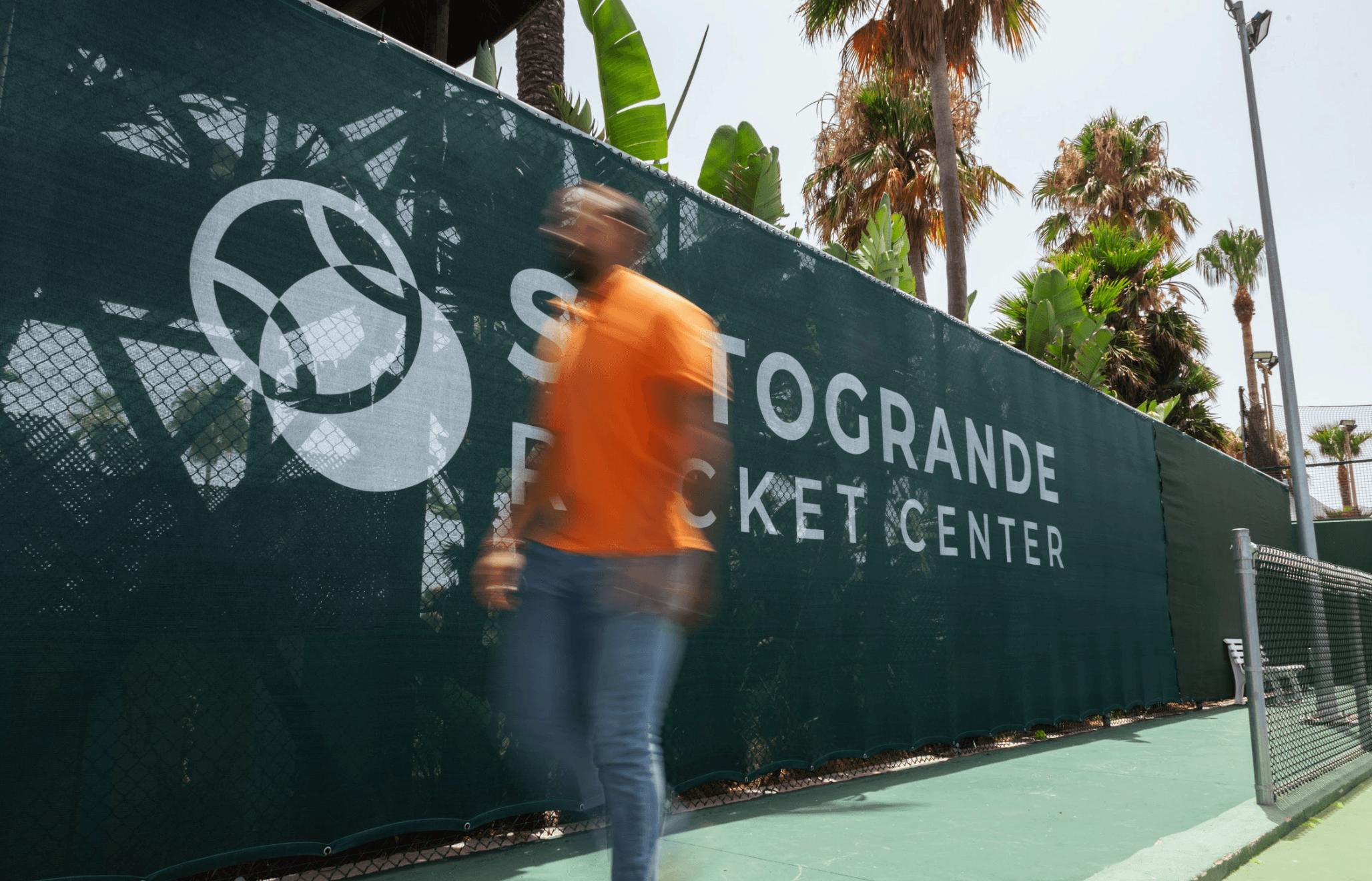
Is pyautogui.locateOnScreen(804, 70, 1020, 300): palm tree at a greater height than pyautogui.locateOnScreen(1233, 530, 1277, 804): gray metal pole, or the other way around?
pyautogui.locateOnScreen(804, 70, 1020, 300): palm tree

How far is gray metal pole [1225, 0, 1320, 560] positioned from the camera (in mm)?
10297

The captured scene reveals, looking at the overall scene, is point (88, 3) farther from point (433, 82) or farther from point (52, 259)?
point (433, 82)

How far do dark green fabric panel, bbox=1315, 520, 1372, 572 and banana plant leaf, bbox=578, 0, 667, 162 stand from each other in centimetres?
→ 1242

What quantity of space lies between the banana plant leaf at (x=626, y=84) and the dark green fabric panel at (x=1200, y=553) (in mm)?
5476

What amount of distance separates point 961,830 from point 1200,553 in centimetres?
660

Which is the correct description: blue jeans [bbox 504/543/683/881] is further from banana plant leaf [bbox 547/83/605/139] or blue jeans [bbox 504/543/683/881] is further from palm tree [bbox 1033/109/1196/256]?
palm tree [bbox 1033/109/1196/256]

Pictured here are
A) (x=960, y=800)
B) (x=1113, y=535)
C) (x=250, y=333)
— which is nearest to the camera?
(x=250, y=333)

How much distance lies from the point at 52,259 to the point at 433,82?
1.38m

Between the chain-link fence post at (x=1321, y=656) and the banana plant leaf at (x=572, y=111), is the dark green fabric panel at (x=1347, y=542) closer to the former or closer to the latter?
the chain-link fence post at (x=1321, y=656)

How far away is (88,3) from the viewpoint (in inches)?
93.5

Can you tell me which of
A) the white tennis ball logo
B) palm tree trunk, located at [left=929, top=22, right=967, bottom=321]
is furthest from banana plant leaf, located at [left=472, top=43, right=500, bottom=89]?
palm tree trunk, located at [left=929, top=22, right=967, bottom=321]

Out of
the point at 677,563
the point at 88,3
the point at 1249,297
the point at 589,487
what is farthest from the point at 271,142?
the point at 1249,297

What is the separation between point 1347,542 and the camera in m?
13.5

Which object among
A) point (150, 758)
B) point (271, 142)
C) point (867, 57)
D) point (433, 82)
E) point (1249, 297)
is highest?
point (1249, 297)
